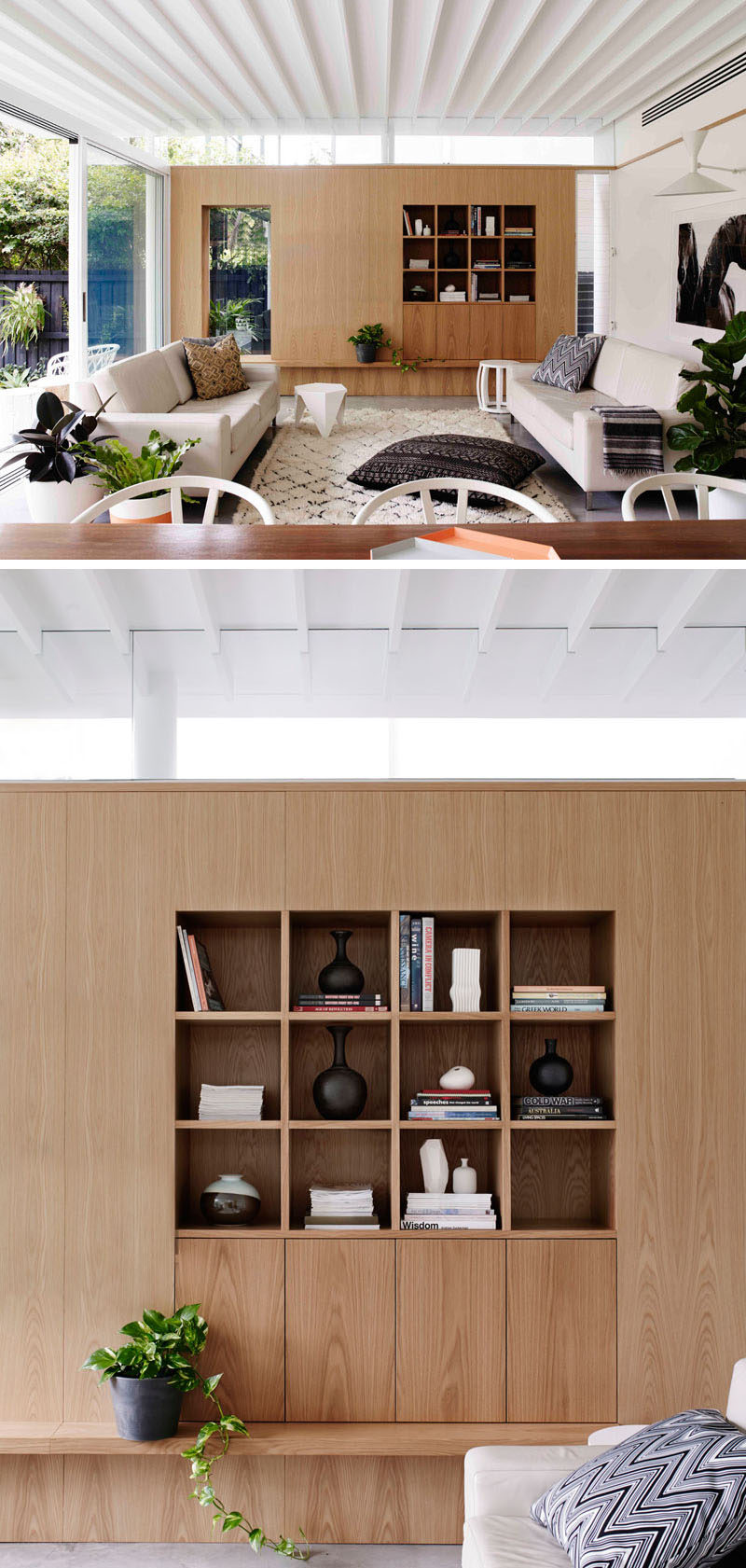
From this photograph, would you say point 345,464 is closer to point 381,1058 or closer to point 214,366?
point 214,366

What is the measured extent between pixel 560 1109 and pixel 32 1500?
4.91 ft

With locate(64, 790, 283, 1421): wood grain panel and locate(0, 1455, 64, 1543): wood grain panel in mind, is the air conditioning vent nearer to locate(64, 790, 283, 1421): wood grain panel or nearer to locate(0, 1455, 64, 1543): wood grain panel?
locate(64, 790, 283, 1421): wood grain panel

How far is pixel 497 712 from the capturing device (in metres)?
3.32

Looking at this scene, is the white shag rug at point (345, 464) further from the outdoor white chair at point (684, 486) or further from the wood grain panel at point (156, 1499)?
the wood grain panel at point (156, 1499)

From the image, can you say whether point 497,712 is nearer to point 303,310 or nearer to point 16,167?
point 303,310

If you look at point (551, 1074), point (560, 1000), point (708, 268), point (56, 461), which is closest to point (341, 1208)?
point (551, 1074)

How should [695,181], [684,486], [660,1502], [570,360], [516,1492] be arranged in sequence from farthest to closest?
1. [516,1492]
2. [660,1502]
3. [684,486]
4. [695,181]
5. [570,360]

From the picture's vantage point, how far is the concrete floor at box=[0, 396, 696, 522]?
1.45 m

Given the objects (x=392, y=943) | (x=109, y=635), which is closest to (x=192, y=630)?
(x=109, y=635)

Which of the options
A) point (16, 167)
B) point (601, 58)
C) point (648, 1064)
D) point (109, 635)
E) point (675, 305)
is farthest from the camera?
point (648, 1064)

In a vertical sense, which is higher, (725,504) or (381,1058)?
(725,504)

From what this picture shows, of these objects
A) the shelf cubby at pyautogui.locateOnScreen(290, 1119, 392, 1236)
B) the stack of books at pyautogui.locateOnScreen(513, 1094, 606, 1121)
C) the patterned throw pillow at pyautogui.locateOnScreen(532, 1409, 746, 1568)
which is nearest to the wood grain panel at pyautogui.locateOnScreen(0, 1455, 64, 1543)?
the shelf cubby at pyautogui.locateOnScreen(290, 1119, 392, 1236)

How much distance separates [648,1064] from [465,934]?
0.54 meters

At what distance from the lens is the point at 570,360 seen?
1440 millimetres
